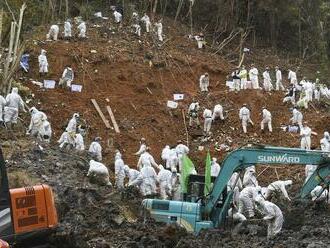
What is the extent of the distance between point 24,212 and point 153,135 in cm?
1941

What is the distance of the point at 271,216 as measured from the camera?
13.5 m

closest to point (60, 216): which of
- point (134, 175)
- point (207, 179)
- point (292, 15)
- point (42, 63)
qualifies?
point (207, 179)

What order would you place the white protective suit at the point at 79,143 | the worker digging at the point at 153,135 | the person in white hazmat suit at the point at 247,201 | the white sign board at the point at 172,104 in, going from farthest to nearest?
the white sign board at the point at 172,104, the white protective suit at the point at 79,143, the person in white hazmat suit at the point at 247,201, the worker digging at the point at 153,135

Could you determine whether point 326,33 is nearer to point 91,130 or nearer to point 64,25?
point 64,25

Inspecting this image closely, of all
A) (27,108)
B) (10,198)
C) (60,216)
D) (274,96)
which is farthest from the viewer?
(274,96)

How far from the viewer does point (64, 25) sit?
3384 cm

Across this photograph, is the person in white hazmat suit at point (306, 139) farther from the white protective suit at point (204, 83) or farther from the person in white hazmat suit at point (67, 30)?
the person in white hazmat suit at point (67, 30)

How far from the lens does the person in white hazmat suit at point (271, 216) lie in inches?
531

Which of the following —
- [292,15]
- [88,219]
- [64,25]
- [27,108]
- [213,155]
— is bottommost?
[88,219]

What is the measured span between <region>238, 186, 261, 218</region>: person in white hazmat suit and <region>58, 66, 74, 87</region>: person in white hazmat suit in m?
15.8

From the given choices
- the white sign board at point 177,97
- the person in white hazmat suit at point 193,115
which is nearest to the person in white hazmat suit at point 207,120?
the person in white hazmat suit at point 193,115

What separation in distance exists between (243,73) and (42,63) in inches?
411

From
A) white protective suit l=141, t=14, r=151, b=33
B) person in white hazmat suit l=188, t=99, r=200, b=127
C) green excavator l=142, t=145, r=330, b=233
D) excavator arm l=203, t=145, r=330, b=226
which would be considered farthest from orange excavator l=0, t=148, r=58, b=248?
white protective suit l=141, t=14, r=151, b=33

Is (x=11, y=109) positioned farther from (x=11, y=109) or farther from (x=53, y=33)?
(x=53, y=33)
